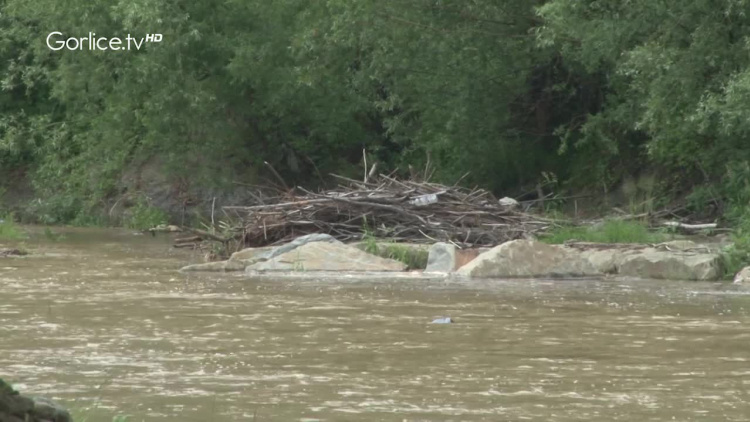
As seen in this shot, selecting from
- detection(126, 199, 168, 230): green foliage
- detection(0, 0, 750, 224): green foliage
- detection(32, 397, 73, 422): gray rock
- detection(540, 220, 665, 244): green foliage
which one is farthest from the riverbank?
detection(126, 199, 168, 230): green foliage

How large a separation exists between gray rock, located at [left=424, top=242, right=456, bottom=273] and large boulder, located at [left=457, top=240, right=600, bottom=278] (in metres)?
0.42

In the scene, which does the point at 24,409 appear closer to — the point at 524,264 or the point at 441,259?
the point at 524,264

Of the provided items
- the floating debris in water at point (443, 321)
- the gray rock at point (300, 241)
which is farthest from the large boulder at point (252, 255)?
the floating debris in water at point (443, 321)

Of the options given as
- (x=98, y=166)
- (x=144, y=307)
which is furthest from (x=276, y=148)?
(x=144, y=307)

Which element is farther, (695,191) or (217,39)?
(217,39)

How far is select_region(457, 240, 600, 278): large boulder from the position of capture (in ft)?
52.7

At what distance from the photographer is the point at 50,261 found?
61.1 ft

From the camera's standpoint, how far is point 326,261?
17.0 m

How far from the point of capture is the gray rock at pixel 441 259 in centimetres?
1669

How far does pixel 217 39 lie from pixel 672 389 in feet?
64.7

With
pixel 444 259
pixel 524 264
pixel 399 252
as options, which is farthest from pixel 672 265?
pixel 399 252

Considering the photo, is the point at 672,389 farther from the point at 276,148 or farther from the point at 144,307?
the point at 276,148

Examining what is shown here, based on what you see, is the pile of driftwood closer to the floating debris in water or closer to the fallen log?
the fallen log

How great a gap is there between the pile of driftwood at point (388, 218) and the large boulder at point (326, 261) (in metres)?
1.25
